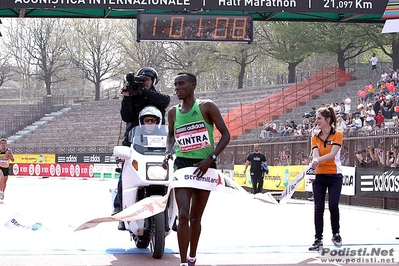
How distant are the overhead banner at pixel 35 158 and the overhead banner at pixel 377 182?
3398cm

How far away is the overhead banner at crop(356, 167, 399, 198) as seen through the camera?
19156 mm

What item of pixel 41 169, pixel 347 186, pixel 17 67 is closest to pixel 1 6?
pixel 347 186

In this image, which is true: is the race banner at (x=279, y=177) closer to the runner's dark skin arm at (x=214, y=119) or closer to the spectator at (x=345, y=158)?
the spectator at (x=345, y=158)

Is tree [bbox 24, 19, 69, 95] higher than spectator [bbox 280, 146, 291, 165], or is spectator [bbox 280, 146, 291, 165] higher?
tree [bbox 24, 19, 69, 95]

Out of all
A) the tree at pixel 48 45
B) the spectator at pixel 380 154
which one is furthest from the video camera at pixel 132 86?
the tree at pixel 48 45

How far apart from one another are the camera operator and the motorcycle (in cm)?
31

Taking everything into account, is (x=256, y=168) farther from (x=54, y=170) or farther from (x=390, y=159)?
(x=54, y=170)

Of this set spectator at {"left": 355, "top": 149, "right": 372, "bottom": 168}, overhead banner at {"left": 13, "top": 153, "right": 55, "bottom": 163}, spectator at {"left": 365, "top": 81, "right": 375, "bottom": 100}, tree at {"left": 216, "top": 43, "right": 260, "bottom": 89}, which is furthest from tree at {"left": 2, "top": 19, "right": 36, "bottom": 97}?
spectator at {"left": 355, "top": 149, "right": 372, "bottom": 168}

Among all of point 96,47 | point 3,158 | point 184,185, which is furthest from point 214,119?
point 96,47

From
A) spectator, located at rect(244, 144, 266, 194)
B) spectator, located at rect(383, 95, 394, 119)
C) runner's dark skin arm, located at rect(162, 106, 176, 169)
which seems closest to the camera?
runner's dark skin arm, located at rect(162, 106, 176, 169)

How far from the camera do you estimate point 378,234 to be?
13.0 meters

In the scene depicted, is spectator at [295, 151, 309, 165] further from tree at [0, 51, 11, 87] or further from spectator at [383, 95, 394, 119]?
tree at [0, 51, 11, 87]

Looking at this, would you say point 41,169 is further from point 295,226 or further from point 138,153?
point 138,153

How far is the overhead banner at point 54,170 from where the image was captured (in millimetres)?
50281
